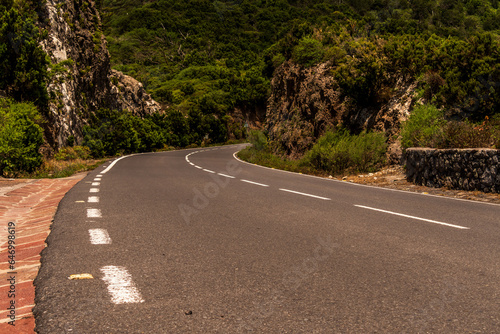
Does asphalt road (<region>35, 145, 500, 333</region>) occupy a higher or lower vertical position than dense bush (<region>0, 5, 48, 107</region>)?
lower

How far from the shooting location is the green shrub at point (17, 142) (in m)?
14.7

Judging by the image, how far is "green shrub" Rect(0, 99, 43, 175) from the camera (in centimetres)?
1467

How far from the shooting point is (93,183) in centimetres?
1191

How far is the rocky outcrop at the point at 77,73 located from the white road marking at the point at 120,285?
78.1ft

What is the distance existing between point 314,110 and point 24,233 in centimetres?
2139

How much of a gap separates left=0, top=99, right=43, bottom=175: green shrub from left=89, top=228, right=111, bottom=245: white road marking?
10374 millimetres

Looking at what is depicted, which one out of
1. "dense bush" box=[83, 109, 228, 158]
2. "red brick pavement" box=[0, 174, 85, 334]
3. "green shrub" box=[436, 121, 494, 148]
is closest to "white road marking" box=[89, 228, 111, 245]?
"red brick pavement" box=[0, 174, 85, 334]

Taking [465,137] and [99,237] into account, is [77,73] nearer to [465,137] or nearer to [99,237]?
[465,137]

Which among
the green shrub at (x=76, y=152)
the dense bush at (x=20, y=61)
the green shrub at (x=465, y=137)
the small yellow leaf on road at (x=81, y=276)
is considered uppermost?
the dense bush at (x=20, y=61)

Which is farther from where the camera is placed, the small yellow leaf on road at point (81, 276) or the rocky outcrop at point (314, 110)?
the rocky outcrop at point (314, 110)

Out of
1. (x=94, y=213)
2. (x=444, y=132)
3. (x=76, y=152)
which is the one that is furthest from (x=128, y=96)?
(x=94, y=213)

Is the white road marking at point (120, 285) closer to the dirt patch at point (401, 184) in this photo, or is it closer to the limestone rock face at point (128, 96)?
the dirt patch at point (401, 184)

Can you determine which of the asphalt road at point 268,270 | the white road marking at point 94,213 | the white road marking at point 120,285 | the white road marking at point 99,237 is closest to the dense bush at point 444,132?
the asphalt road at point 268,270

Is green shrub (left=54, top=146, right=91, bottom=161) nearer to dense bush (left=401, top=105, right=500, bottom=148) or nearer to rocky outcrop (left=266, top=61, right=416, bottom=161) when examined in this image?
rocky outcrop (left=266, top=61, right=416, bottom=161)
